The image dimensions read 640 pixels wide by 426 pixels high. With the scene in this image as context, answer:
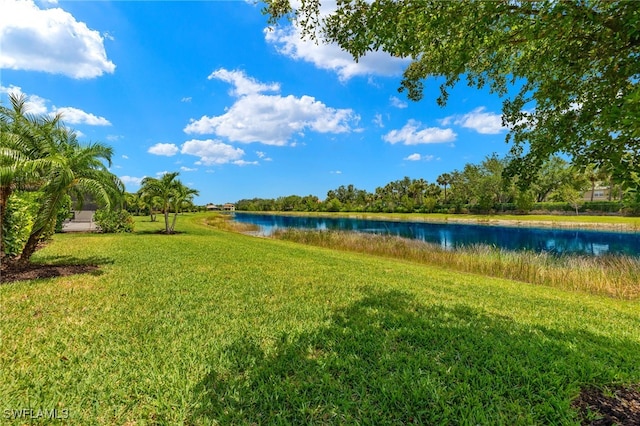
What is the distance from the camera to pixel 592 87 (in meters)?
3.17

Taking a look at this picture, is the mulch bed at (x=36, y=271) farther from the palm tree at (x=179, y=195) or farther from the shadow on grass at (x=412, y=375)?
the palm tree at (x=179, y=195)

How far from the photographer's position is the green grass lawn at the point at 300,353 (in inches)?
108

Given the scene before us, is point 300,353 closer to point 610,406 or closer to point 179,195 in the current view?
point 610,406

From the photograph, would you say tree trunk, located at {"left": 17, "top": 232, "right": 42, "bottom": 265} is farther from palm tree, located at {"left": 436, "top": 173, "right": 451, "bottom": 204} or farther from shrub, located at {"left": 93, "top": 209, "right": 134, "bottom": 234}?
palm tree, located at {"left": 436, "top": 173, "right": 451, "bottom": 204}

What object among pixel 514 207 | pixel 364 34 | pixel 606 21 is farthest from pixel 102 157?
pixel 514 207

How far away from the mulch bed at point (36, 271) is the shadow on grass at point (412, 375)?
21.0ft

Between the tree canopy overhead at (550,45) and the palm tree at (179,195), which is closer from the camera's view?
the tree canopy overhead at (550,45)

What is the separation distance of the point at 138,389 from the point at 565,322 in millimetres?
6746

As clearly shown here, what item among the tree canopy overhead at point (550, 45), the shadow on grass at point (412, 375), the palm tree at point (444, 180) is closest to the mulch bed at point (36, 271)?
the shadow on grass at point (412, 375)

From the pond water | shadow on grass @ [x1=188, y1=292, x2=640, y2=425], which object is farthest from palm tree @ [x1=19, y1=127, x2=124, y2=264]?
the pond water

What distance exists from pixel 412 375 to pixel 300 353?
54.8 inches

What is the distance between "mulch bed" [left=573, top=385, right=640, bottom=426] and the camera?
260cm

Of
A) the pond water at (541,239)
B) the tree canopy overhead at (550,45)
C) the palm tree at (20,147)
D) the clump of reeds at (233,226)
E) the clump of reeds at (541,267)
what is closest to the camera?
the tree canopy overhead at (550,45)

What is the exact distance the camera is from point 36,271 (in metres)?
7.27
